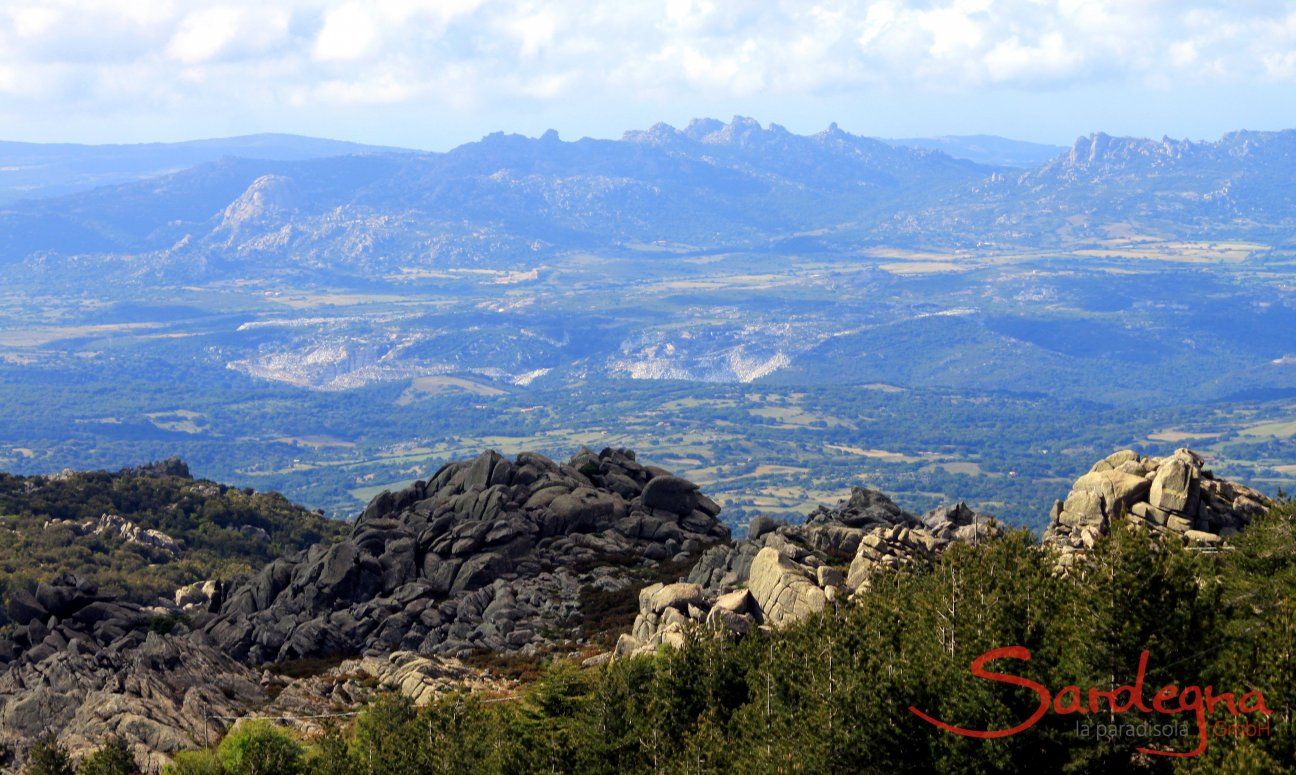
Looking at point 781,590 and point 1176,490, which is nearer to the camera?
point 781,590

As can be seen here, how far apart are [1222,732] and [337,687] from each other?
43648 mm

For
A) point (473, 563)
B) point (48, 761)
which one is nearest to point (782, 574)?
point (473, 563)

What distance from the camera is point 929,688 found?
4500 centimetres

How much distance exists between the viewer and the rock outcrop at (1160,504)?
64000mm

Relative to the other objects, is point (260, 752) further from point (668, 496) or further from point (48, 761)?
point (668, 496)

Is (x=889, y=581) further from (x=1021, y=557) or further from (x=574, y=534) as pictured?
(x=574, y=534)

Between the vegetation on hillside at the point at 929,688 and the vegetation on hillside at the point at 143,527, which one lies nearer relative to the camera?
the vegetation on hillside at the point at 929,688

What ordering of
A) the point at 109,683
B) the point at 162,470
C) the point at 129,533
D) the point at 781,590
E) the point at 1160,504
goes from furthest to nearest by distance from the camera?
1. the point at 162,470
2. the point at 129,533
3. the point at 109,683
4. the point at 1160,504
5. the point at 781,590

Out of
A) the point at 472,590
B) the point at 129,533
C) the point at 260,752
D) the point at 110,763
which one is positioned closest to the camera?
the point at 260,752

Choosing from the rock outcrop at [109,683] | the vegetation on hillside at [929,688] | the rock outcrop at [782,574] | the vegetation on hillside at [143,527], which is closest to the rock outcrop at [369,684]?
the rock outcrop at [109,683]

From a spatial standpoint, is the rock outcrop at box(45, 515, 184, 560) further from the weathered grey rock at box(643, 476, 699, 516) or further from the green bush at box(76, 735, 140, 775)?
the green bush at box(76, 735, 140, 775)

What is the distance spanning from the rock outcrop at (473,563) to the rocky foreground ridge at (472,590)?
0.49 feet

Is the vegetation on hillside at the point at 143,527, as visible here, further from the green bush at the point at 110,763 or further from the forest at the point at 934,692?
the forest at the point at 934,692

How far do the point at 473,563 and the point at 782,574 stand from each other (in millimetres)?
24727
